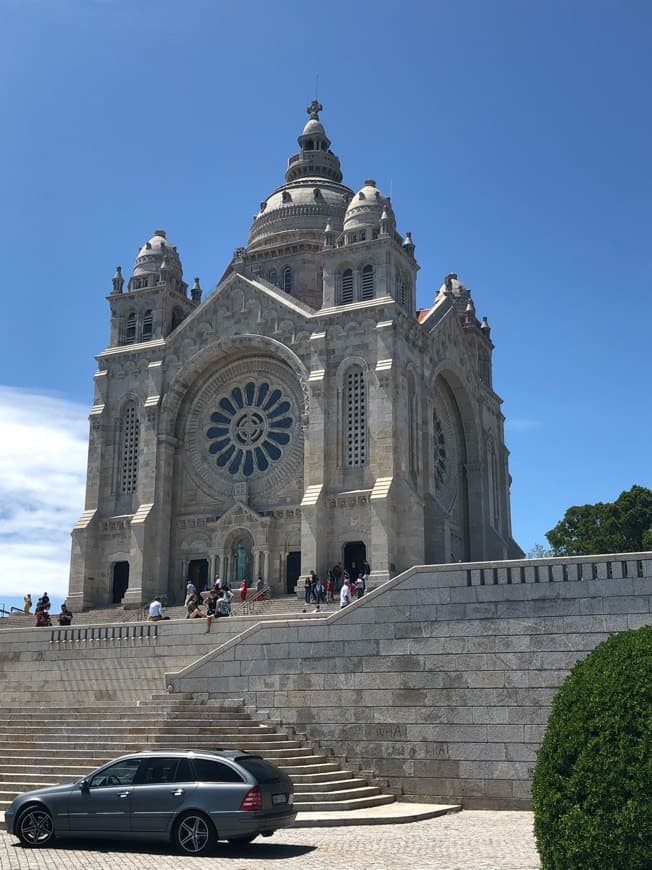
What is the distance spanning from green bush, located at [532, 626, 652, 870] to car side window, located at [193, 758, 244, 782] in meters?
5.74

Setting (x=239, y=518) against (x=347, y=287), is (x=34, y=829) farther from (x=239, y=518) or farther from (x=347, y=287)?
(x=347, y=287)

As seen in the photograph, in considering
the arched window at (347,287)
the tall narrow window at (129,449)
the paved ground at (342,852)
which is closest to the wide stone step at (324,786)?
the paved ground at (342,852)

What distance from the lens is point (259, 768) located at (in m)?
15.9

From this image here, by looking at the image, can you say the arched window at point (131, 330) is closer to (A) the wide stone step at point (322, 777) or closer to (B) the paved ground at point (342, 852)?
(A) the wide stone step at point (322, 777)

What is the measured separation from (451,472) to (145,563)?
15.5 m

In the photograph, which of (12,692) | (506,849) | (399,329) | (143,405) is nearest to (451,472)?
(399,329)

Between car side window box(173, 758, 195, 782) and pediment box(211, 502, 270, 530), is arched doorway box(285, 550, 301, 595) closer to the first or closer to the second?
pediment box(211, 502, 270, 530)

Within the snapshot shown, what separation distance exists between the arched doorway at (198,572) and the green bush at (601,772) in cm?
3257

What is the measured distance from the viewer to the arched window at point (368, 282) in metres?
42.4

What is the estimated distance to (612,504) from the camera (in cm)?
5522

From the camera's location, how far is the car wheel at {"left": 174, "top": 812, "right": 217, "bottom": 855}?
15.0 m

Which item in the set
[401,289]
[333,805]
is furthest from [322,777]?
[401,289]

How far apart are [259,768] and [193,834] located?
1.44 m

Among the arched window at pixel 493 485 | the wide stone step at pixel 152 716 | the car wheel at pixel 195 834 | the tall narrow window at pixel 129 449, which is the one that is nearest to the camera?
the car wheel at pixel 195 834
